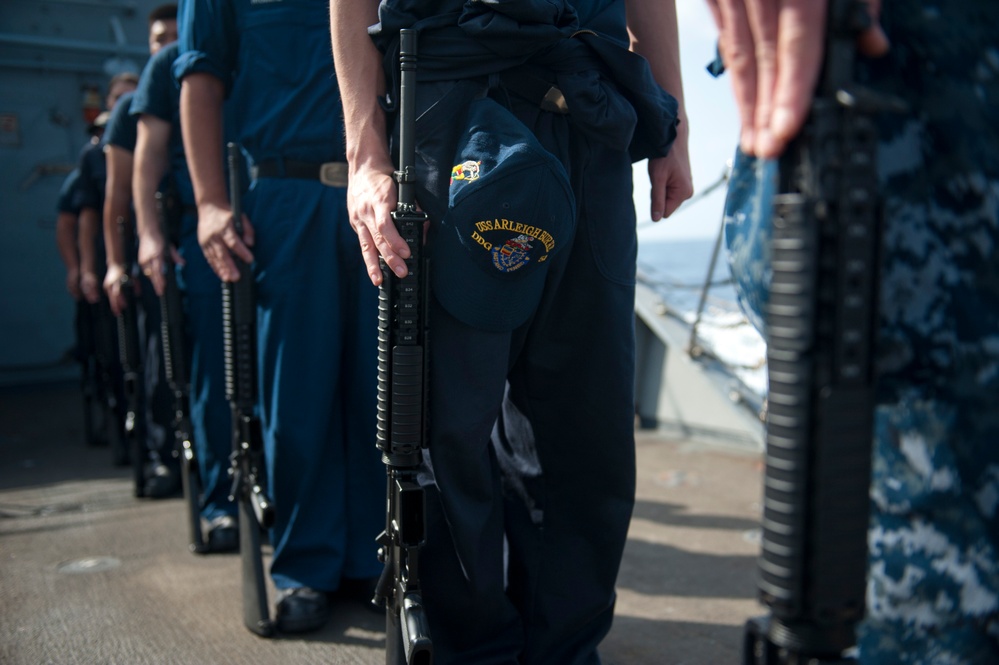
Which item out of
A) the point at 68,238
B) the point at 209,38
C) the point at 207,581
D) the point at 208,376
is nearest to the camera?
the point at 209,38

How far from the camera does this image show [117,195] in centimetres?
352

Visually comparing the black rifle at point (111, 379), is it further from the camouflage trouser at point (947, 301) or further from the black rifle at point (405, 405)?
the camouflage trouser at point (947, 301)

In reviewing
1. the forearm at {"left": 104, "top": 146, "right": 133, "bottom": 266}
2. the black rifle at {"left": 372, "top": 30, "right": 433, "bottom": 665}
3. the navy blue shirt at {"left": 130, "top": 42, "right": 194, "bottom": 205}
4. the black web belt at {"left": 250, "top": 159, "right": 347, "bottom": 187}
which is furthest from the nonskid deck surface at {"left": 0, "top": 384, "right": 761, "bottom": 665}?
the navy blue shirt at {"left": 130, "top": 42, "right": 194, "bottom": 205}

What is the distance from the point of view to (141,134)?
298 cm

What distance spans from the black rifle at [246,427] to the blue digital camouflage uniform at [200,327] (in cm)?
86

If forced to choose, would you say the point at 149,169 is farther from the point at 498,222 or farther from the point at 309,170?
→ the point at 498,222

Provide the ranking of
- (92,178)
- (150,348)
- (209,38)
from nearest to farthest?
(209,38), (150,348), (92,178)

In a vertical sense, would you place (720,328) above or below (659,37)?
below

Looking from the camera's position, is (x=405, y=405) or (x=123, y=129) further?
(x=123, y=129)

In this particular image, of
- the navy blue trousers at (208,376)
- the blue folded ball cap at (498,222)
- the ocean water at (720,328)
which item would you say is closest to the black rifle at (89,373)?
the navy blue trousers at (208,376)

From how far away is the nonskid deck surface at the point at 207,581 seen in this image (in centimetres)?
197

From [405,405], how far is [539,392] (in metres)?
0.31

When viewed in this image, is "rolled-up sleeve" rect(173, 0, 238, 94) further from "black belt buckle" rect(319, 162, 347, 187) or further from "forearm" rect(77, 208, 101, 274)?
"forearm" rect(77, 208, 101, 274)

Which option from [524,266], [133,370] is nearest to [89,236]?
[133,370]
